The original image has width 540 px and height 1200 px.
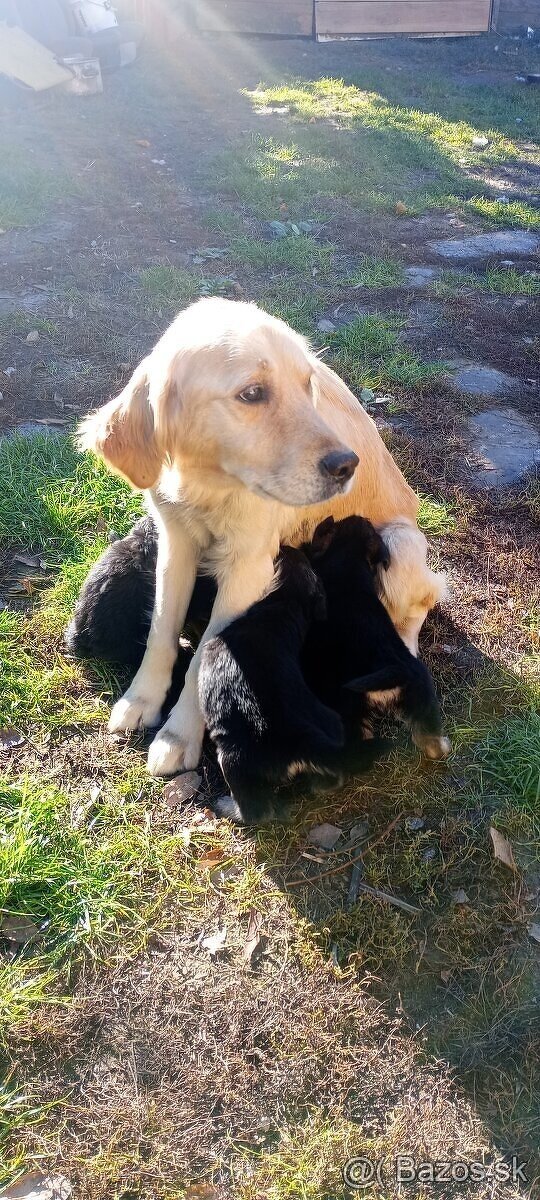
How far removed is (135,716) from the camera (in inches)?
129

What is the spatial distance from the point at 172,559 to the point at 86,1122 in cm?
190

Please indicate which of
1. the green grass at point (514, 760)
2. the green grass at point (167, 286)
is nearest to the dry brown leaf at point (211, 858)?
the green grass at point (514, 760)

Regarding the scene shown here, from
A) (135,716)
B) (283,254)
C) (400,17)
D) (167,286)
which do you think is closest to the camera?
(135,716)

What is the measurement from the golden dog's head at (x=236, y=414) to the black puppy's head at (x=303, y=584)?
42 cm

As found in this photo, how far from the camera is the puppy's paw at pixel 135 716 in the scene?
3271 mm

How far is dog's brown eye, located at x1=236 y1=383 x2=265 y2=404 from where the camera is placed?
2793mm

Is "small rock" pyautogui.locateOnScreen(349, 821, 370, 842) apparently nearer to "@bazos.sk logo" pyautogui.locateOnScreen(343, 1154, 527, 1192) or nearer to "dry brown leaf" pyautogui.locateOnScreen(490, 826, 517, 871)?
"dry brown leaf" pyautogui.locateOnScreen(490, 826, 517, 871)

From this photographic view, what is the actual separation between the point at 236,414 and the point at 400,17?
50.6 ft

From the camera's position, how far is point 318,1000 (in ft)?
8.14

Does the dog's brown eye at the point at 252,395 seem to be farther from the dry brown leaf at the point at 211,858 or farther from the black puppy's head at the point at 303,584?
the dry brown leaf at the point at 211,858

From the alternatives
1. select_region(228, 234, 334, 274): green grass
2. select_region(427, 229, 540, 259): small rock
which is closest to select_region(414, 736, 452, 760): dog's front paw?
select_region(228, 234, 334, 274): green grass

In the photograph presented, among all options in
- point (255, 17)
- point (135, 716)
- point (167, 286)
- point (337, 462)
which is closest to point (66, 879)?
point (135, 716)

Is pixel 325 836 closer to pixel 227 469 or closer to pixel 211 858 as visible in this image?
pixel 211 858

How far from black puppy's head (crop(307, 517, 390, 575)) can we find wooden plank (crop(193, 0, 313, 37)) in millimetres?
14425
